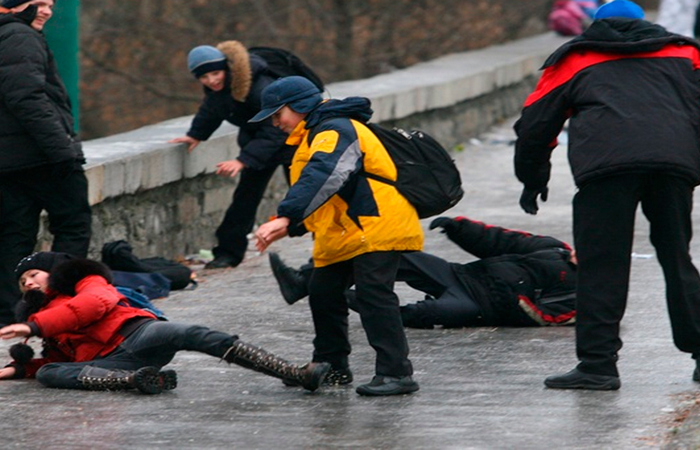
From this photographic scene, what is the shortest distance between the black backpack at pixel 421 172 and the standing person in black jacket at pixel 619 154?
360 millimetres

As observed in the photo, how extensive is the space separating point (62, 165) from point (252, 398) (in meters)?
1.95

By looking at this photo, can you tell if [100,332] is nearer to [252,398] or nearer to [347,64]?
[252,398]

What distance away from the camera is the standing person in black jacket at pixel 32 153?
→ 7199mm

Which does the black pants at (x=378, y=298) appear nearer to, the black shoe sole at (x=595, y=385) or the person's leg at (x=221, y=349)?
the person's leg at (x=221, y=349)

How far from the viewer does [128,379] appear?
19.7ft

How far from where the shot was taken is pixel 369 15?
19.3 m

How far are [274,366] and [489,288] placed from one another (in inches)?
68.5

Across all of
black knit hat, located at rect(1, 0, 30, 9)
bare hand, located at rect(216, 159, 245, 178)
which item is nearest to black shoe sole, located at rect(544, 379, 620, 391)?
black knit hat, located at rect(1, 0, 30, 9)

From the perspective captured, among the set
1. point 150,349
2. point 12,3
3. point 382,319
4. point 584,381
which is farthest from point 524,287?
point 12,3

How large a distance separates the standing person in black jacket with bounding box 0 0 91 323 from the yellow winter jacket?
5.63ft

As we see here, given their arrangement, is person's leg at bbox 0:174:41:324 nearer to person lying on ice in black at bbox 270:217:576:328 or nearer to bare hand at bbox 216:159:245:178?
person lying on ice in black at bbox 270:217:576:328

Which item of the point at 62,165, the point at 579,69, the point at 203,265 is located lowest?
the point at 203,265

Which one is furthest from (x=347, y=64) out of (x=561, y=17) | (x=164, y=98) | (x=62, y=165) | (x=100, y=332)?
(x=100, y=332)

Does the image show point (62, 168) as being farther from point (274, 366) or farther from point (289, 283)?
point (274, 366)
